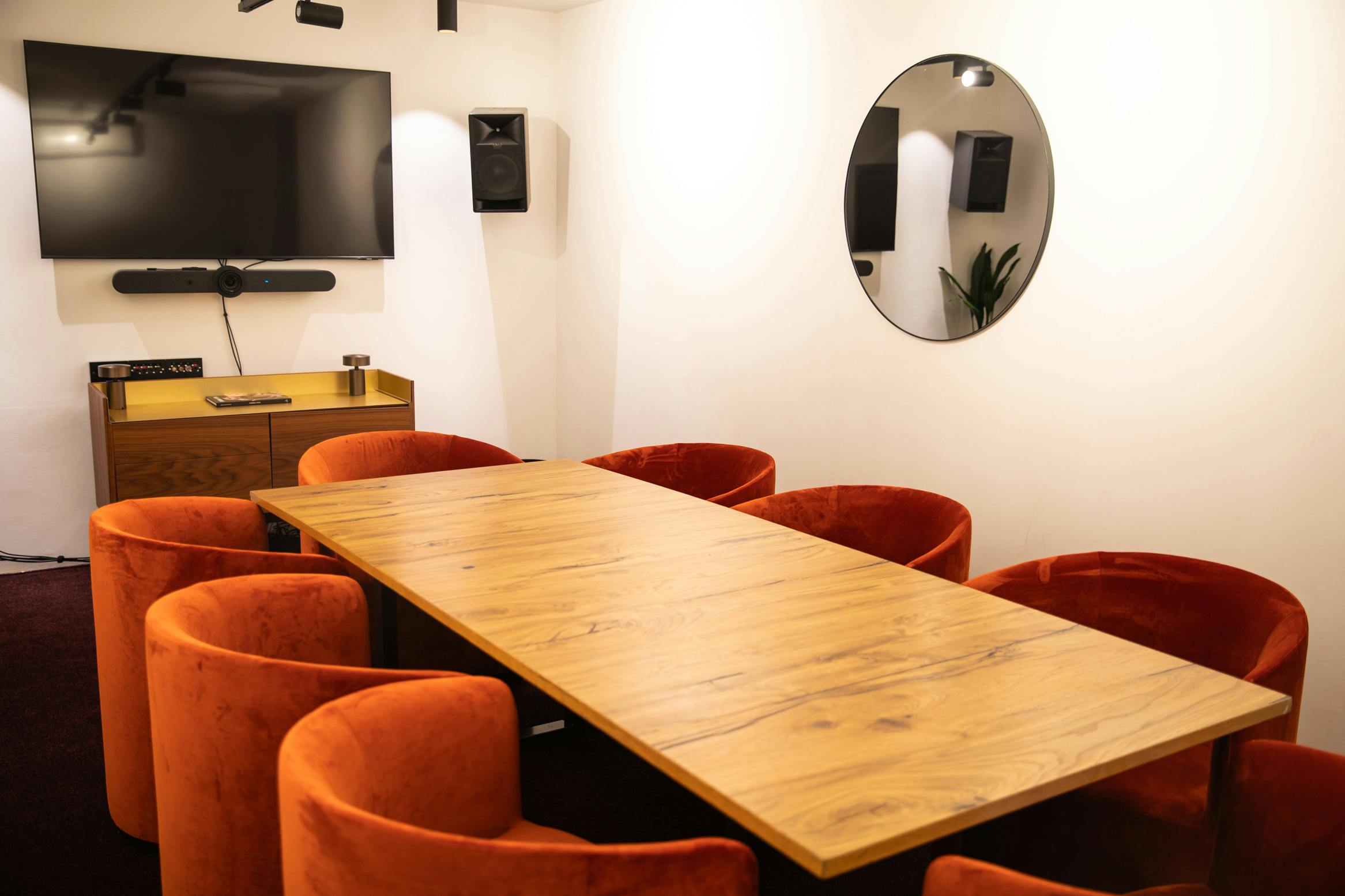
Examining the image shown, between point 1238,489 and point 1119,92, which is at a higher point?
point 1119,92

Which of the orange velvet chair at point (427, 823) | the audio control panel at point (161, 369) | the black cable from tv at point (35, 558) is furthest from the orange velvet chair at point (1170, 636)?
the black cable from tv at point (35, 558)

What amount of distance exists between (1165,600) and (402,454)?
2368 mm

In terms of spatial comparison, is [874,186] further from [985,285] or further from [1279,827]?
[1279,827]

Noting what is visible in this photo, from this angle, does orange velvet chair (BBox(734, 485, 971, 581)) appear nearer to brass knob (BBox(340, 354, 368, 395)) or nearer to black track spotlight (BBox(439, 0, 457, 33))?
black track spotlight (BBox(439, 0, 457, 33))

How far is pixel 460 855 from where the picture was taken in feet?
3.75

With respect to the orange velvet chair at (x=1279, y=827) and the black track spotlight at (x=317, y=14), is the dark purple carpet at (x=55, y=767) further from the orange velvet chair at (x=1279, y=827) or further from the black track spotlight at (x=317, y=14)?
the black track spotlight at (x=317, y=14)

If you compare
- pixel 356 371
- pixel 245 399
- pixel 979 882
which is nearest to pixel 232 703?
pixel 979 882

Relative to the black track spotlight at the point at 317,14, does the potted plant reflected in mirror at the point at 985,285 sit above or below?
below

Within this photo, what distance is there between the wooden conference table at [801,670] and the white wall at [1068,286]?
123 cm

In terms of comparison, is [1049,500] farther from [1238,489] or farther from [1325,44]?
[1325,44]

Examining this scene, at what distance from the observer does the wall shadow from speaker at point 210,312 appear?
4.55 metres

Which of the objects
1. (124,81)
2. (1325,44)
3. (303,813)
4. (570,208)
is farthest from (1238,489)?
(124,81)

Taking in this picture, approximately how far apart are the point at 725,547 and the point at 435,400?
11.5 ft

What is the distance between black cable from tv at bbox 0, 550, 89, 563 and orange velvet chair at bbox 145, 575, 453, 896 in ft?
10.6
